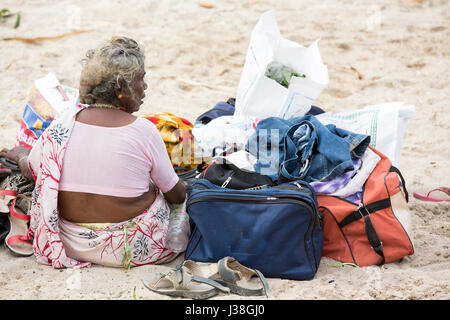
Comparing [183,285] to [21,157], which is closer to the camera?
[183,285]

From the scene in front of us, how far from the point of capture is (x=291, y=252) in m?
2.43

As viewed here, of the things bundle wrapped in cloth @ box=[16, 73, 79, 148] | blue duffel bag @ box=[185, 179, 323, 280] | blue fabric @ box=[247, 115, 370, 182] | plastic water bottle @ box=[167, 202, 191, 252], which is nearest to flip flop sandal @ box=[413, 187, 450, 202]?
blue fabric @ box=[247, 115, 370, 182]

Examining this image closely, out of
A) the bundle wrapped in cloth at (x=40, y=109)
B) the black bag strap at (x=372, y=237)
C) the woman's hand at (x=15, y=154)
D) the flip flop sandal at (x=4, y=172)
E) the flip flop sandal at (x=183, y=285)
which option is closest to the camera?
the flip flop sandal at (x=183, y=285)

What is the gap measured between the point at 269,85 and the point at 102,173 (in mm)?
1283

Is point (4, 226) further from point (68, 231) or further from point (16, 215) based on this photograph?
point (68, 231)

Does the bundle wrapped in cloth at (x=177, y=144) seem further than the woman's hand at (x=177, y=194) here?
Yes

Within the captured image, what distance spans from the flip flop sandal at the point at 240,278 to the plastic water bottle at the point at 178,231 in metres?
0.37

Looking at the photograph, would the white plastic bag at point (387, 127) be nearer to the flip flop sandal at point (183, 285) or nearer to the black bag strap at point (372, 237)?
the black bag strap at point (372, 237)

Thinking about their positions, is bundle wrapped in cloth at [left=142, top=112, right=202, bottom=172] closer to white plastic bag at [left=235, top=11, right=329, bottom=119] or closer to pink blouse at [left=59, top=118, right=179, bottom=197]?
white plastic bag at [left=235, top=11, right=329, bottom=119]

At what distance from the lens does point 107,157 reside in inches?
91.7

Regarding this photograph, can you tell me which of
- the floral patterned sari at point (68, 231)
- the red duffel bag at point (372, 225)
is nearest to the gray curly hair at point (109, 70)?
the floral patterned sari at point (68, 231)

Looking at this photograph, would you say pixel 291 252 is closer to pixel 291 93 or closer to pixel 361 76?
pixel 291 93

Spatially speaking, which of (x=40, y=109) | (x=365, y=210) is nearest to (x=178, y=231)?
(x=365, y=210)

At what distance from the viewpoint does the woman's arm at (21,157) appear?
8.88 ft
